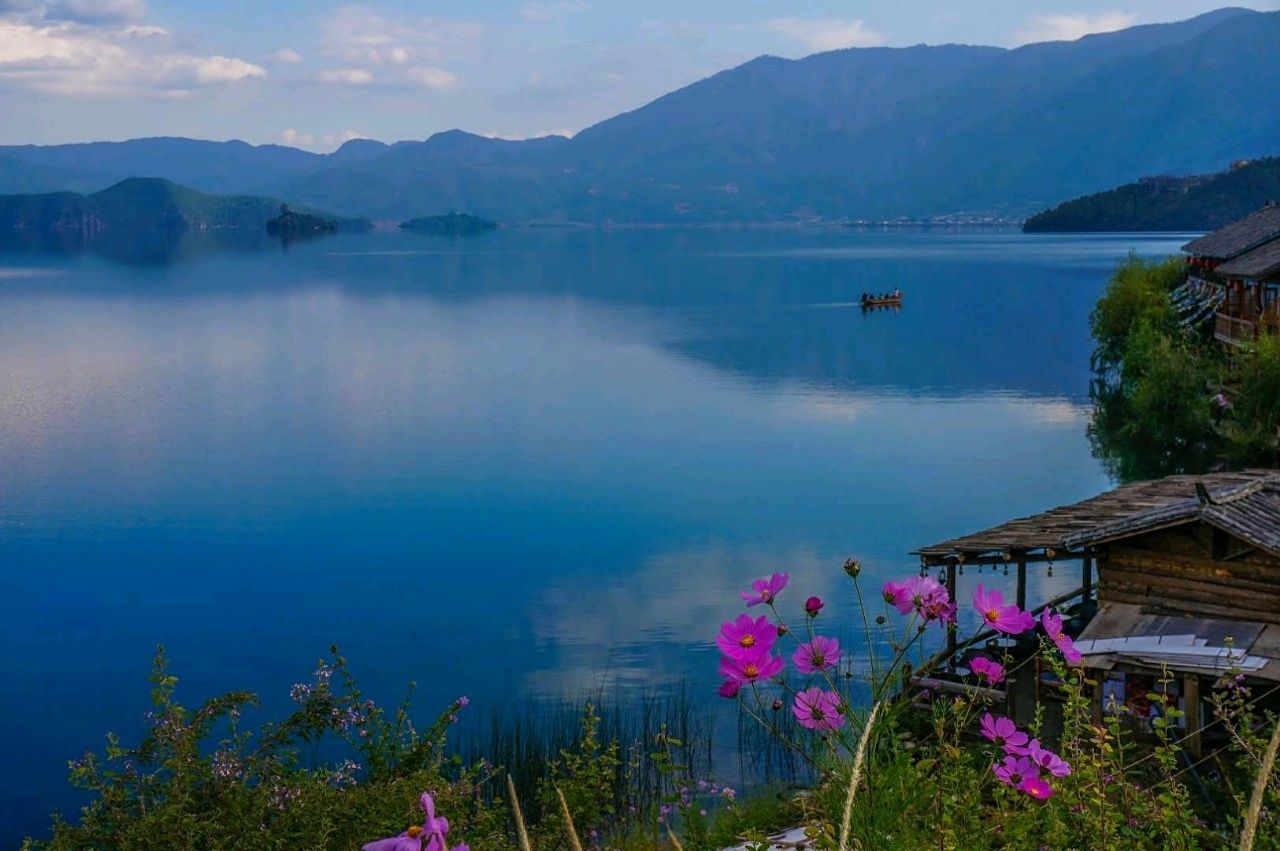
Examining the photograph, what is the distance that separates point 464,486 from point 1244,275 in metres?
21.3

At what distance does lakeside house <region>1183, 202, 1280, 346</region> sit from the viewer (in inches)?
1323

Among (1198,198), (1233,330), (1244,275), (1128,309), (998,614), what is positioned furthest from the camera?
(1198,198)

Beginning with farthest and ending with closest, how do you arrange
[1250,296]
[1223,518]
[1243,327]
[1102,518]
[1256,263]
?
[1250,296] < [1243,327] < [1256,263] < [1102,518] < [1223,518]

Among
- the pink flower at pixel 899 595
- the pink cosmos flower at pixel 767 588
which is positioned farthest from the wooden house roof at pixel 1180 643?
the pink cosmos flower at pixel 767 588

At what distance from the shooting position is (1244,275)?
33.7 metres

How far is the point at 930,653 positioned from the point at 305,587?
1217 cm

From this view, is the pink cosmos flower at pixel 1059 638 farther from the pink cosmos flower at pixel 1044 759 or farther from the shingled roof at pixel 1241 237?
the shingled roof at pixel 1241 237

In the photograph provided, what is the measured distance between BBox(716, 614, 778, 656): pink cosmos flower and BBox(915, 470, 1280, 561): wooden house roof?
9.62 metres

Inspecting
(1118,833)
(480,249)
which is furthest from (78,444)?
(480,249)

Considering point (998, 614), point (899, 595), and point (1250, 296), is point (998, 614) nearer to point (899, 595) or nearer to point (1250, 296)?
point (899, 595)

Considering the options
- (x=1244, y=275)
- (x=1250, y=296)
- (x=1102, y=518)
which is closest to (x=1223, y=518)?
(x=1102, y=518)

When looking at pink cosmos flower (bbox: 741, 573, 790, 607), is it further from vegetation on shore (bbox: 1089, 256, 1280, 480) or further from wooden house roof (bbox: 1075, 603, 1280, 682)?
vegetation on shore (bbox: 1089, 256, 1280, 480)

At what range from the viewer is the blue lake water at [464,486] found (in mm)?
19812

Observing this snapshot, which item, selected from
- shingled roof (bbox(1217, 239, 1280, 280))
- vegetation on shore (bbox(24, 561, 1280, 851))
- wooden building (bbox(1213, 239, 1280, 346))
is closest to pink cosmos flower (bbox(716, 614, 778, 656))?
vegetation on shore (bbox(24, 561, 1280, 851))
